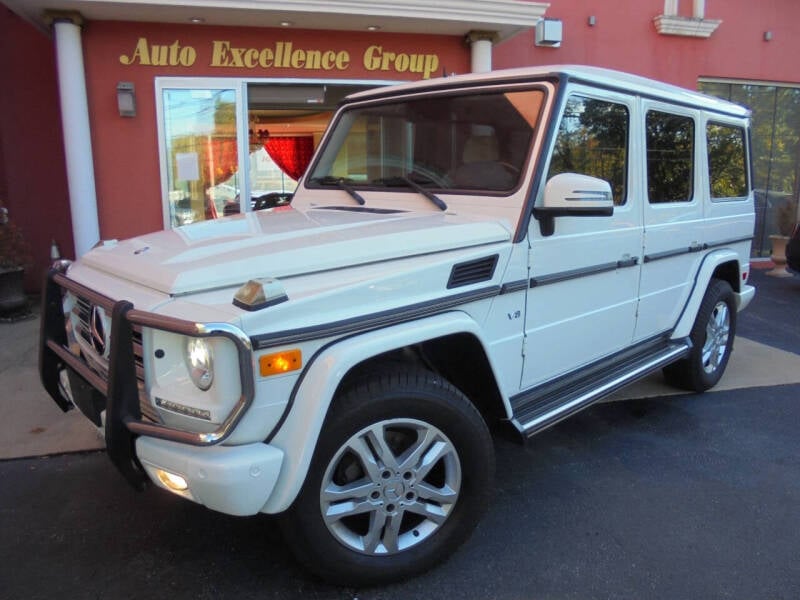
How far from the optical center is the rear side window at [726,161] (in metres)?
4.46

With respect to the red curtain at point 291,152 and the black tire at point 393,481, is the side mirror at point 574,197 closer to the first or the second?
the black tire at point 393,481

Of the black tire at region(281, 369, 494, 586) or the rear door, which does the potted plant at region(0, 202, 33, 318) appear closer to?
the black tire at region(281, 369, 494, 586)

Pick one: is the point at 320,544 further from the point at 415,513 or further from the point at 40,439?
the point at 40,439

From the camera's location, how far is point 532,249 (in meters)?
2.86

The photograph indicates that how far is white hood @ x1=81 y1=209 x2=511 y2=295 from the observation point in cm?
228

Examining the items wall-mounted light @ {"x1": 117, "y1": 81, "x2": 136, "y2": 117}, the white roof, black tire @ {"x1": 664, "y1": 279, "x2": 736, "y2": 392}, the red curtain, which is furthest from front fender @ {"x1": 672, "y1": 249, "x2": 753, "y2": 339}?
the red curtain

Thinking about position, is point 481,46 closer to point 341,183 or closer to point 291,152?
point 291,152

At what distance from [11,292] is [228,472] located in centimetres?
611

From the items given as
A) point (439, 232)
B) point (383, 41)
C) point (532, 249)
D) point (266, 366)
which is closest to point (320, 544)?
point (266, 366)

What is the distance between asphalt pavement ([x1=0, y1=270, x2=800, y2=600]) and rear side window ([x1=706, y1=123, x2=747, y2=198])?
5.65 feet

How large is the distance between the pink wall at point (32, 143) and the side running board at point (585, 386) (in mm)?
7044

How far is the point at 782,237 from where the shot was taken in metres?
9.89

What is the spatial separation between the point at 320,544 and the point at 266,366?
2.34 feet

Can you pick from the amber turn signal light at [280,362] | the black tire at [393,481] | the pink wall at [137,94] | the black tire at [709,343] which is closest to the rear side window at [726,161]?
the black tire at [709,343]
